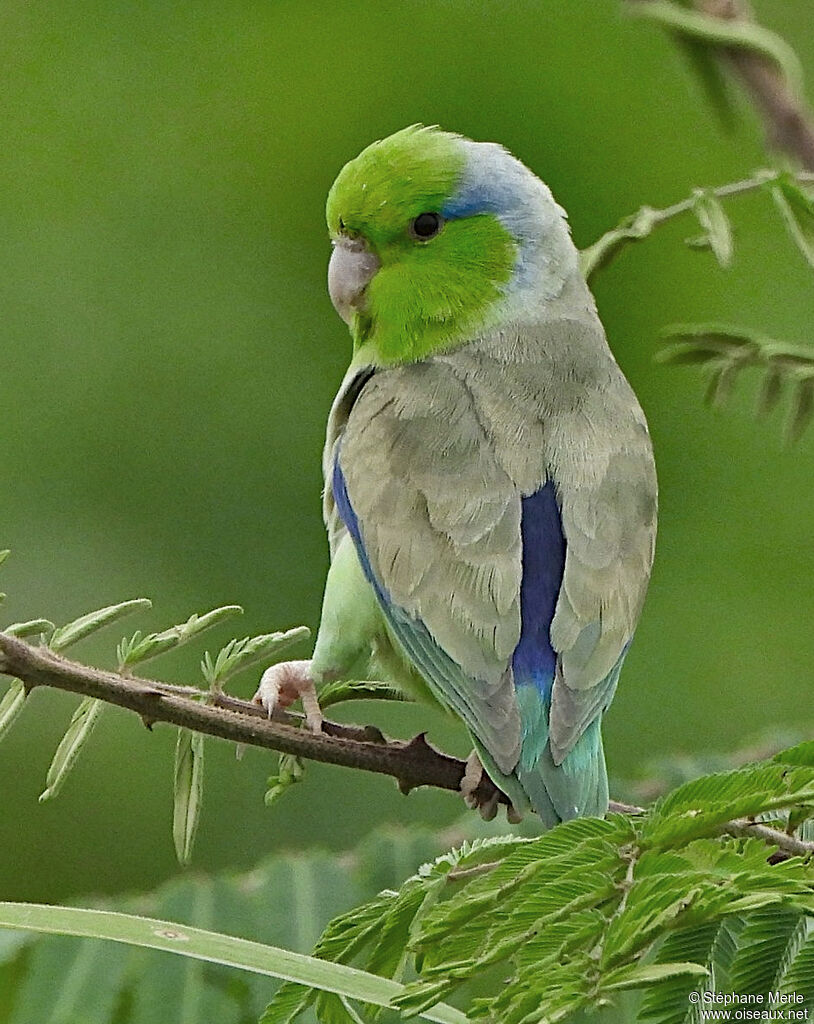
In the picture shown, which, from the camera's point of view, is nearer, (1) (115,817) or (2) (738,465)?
(1) (115,817)

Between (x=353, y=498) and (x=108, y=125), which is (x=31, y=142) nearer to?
(x=108, y=125)

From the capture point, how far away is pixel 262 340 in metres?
4.32

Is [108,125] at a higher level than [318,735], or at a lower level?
higher

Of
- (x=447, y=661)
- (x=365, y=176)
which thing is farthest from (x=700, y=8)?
(x=447, y=661)

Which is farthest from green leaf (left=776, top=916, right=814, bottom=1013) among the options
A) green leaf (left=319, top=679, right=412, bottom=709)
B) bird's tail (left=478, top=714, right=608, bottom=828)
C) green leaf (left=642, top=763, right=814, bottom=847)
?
green leaf (left=319, top=679, right=412, bottom=709)

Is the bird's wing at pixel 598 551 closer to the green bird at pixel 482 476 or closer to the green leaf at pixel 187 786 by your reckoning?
the green bird at pixel 482 476

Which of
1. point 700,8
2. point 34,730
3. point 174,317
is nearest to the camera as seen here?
point 700,8

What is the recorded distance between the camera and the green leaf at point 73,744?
1.54 metres

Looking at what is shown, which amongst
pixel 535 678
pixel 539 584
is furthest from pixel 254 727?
pixel 539 584

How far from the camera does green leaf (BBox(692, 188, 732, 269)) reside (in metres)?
1.92

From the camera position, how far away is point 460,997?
2553 mm

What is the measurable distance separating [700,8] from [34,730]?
247cm

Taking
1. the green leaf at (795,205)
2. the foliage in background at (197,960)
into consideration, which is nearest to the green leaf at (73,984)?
the foliage in background at (197,960)

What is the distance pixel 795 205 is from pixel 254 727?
36.2 inches
